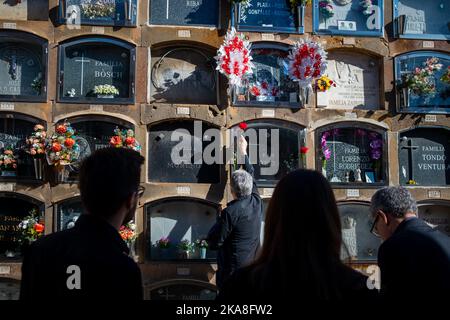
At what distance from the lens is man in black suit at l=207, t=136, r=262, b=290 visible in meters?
3.84

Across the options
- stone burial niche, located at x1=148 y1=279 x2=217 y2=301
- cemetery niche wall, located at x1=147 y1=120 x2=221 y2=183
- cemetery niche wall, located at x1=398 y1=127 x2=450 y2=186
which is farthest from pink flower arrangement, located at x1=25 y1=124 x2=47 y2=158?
cemetery niche wall, located at x1=398 y1=127 x2=450 y2=186

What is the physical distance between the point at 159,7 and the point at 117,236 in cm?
428

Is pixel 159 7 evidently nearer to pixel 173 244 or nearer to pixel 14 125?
pixel 14 125

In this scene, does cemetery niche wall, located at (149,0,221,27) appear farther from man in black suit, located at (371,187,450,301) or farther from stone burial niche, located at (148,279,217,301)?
man in black suit, located at (371,187,450,301)

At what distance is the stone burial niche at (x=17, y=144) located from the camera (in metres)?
5.00

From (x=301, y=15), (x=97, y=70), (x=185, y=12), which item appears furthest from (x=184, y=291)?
(x=301, y=15)

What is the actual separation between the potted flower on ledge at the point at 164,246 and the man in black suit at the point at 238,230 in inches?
49.0

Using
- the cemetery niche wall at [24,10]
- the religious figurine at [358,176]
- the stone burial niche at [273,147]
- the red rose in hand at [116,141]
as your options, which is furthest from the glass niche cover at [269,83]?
the cemetery niche wall at [24,10]

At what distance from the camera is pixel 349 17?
565cm

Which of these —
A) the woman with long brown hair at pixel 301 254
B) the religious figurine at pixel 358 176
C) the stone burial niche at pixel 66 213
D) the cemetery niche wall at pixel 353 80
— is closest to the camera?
the woman with long brown hair at pixel 301 254

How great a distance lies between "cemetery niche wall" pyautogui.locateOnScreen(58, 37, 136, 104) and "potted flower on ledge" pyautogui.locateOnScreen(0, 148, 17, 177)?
2.55 ft

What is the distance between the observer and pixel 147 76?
5332 mm

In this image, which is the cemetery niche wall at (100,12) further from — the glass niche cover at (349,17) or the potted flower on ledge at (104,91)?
the glass niche cover at (349,17)

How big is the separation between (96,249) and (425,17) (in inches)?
212
